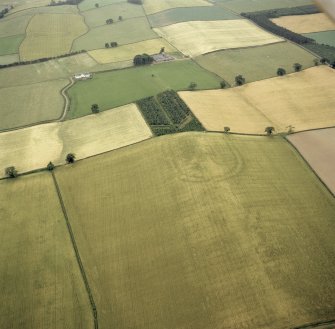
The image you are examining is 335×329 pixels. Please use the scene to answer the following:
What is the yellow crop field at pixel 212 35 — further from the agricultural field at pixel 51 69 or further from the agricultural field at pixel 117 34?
the agricultural field at pixel 51 69

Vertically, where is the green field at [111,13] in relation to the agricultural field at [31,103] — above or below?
above

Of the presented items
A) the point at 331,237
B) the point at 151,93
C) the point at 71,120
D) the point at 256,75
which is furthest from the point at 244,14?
the point at 331,237

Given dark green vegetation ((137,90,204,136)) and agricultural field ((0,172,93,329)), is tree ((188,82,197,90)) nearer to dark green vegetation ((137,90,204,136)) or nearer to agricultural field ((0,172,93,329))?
dark green vegetation ((137,90,204,136))

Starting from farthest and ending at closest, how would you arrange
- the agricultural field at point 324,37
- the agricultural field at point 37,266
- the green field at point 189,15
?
the green field at point 189,15 < the agricultural field at point 324,37 < the agricultural field at point 37,266

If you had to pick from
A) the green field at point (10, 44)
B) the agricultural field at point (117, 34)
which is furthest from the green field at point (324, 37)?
the green field at point (10, 44)

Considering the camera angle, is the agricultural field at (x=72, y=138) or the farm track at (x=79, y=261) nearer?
the farm track at (x=79, y=261)

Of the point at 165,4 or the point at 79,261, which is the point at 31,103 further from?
the point at 165,4

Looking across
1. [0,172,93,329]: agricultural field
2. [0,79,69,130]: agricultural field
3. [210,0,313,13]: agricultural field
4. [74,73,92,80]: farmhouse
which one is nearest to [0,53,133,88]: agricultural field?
[74,73,92,80]: farmhouse

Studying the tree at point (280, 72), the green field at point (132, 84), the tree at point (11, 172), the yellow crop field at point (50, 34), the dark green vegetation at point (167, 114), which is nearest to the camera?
the tree at point (11, 172)
